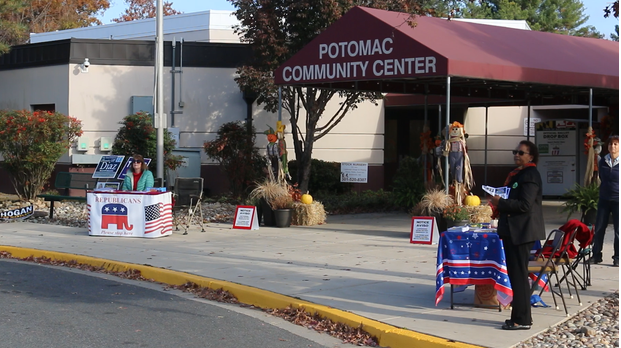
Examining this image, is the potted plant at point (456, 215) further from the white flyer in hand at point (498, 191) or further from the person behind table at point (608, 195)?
the white flyer in hand at point (498, 191)

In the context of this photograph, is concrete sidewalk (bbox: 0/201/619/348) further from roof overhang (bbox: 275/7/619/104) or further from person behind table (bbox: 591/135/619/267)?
roof overhang (bbox: 275/7/619/104)

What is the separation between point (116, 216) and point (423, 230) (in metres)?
Result: 5.51

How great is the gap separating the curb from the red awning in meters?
5.95

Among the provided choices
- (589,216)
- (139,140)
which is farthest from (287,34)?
(589,216)

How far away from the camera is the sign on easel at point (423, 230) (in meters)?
12.8

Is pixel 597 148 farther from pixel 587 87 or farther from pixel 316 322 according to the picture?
pixel 316 322

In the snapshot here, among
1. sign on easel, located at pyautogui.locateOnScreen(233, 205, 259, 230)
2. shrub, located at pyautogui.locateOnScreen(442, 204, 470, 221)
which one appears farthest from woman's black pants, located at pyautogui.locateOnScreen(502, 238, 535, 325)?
sign on easel, located at pyautogui.locateOnScreen(233, 205, 259, 230)

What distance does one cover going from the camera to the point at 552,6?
57875mm

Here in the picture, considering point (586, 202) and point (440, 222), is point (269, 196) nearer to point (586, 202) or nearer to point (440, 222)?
point (440, 222)

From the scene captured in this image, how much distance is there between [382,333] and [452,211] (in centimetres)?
686

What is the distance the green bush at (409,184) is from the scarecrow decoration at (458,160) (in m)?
2.25

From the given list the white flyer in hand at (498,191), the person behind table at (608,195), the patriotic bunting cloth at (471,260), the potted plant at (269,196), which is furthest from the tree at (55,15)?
the white flyer in hand at (498,191)

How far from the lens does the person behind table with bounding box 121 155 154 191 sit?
14.0 m

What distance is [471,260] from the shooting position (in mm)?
7625
